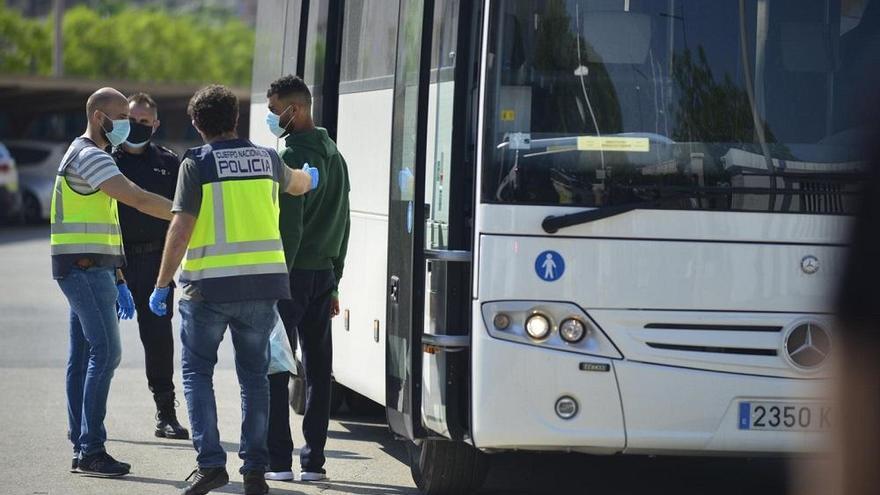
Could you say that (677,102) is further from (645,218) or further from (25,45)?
(25,45)

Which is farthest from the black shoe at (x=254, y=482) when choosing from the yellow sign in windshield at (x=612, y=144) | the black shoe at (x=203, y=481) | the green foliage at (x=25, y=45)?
the green foliage at (x=25, y=45)

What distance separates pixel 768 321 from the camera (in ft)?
20.9

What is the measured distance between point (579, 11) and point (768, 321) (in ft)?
4.68

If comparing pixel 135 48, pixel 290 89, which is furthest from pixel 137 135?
pixel 135 48

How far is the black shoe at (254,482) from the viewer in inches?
286

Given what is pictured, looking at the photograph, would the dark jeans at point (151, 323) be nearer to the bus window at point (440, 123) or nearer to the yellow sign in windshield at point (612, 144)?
the bus window at point (440, 123)

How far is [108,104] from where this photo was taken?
8148mm

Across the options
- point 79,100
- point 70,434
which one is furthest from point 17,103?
point 70,434

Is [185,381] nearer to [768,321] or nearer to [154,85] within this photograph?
[768,321]

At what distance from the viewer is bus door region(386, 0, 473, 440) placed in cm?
648

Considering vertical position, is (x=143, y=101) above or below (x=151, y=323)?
above

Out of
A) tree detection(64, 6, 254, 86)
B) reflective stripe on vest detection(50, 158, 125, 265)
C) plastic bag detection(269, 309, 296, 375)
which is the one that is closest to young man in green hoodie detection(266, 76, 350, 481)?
plastic bag detection(269, 309, 296, 375)

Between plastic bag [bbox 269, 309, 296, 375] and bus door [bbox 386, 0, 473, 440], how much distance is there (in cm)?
54

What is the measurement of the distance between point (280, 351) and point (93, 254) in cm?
111
